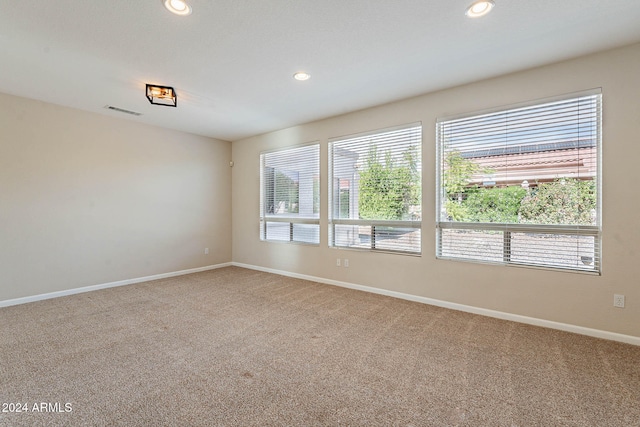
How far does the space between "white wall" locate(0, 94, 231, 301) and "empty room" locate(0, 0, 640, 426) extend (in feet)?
0.10

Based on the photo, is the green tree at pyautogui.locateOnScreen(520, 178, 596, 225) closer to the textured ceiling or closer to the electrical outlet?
the electrical outlet

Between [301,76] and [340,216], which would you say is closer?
[301,76]

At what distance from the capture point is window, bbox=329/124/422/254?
153 inches

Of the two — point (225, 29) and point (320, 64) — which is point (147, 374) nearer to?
point (225, 29)

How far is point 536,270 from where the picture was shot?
302 centimetres

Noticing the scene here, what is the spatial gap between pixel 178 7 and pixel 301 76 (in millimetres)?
1363

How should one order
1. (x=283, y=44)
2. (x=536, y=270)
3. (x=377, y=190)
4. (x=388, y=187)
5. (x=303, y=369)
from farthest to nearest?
(x=377, y=190), (x=388, y=187), (x=536, y=270), (x=283, y=44), (x=303, y=369)

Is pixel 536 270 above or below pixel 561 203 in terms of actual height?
below

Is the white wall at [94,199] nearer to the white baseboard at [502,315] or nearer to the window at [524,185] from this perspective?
the white baseboard at [502,315]

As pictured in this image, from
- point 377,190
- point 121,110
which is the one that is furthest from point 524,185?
point 121,110

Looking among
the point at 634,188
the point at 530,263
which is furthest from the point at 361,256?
the point at 634,188

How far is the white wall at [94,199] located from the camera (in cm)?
373

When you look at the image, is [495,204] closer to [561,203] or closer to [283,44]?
[561,203]

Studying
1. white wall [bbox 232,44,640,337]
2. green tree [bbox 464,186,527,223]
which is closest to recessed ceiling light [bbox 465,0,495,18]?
white wall [bbox 232,44,640,337]
